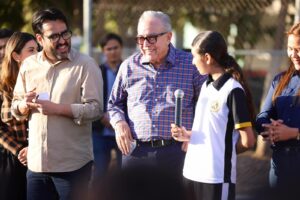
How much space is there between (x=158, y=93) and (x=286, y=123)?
3.11 ft

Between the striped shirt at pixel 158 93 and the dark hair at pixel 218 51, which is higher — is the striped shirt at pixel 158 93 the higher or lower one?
the lower one

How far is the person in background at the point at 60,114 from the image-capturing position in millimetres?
4867

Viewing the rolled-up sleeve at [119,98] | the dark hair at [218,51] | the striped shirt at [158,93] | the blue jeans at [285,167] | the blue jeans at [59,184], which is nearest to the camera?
the dark hair at [218,51]

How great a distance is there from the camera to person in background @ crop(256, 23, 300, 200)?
15.2 feet

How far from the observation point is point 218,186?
4.30 m

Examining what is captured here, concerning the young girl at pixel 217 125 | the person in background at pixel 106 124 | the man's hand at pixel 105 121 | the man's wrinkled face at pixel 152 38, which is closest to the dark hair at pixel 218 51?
the young girl at pixel 217 125

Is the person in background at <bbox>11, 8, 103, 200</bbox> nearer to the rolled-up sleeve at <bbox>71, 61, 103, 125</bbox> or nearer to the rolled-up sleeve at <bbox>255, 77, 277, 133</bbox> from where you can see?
the rolled-up sleeve at <bbox>71, 61, 103, 125</bbox>

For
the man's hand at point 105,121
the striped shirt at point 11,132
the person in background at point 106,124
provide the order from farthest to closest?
the person in background at point 106,124, the man's hand at point 105,121, the striped shirt at point 11,132

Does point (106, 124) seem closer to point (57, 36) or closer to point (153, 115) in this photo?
point (153, 115)

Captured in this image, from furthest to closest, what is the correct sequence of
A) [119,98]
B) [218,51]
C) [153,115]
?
[119,98], [153,115], [218,51]

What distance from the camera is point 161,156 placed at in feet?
16.3

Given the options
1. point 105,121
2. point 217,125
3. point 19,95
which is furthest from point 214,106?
point 105,121

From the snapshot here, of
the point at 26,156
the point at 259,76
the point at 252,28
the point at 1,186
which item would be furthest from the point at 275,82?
the point at 259,76

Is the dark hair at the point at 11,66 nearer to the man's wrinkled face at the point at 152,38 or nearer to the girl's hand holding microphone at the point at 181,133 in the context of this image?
the man's wrinkled face at the point at 152,38
